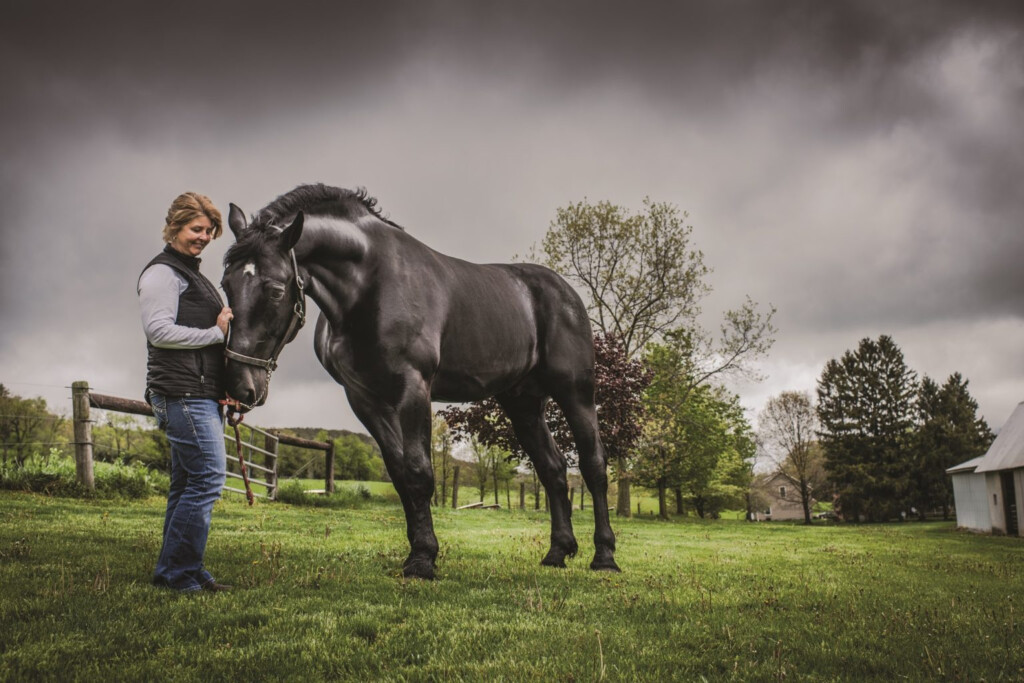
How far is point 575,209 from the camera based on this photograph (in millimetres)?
27656

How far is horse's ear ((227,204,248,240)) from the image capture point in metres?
4.08

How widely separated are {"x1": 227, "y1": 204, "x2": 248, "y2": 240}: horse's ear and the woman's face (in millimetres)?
239

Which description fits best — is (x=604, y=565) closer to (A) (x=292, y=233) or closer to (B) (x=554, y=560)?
(B) (x=554, y=560)

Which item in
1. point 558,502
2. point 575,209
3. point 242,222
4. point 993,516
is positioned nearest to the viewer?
A: point 242,222

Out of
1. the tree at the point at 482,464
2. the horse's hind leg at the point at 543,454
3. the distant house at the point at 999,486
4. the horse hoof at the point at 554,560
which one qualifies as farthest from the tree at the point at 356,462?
the horse hoof at the point at 554,560

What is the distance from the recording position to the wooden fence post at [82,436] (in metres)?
10.4

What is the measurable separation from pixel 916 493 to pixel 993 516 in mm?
24865

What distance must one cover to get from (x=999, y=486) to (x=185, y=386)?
31.6 meters

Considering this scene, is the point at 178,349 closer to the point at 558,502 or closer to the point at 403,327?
the point at 403,327

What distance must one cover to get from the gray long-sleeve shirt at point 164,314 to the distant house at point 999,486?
2826 centimetres

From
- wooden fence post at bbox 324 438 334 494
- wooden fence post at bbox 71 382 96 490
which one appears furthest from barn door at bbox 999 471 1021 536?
wooden fence post at bbox 71 382 96 490

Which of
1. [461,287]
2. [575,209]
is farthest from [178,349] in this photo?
[575,209]

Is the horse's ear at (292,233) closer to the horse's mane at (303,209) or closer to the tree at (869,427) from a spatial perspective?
the horse's mane at (303,209)

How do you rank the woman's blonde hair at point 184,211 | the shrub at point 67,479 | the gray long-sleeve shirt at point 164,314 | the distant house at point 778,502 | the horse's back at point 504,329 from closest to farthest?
the gray long-sleeve shirt at point 164,314, the woman's blonde hair at point 184,211, the horse's back at point 504,329, the shrub at point 67,479, the distant house at point 778,502
